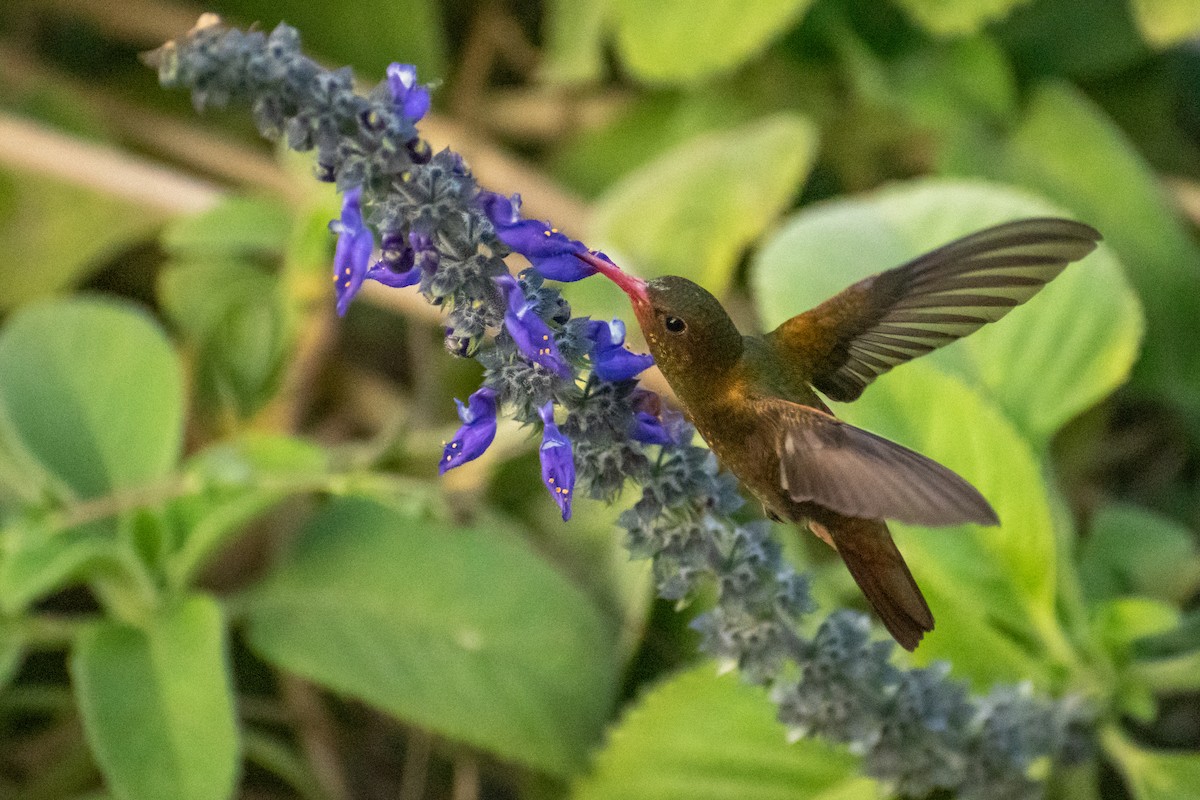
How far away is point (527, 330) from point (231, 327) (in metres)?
1.03

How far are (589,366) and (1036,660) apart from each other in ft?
2.00

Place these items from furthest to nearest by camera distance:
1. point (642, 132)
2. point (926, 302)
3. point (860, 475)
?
point (642, 132) < point (926, 302) < point (860, 475)

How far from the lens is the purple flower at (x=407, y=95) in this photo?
59 cm

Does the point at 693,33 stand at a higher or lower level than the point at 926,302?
higher

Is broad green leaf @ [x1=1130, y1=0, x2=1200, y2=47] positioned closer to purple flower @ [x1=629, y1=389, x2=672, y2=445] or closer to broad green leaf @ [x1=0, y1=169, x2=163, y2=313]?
purple flower @ [x1=629, y1=389, x2=672, y2=445]

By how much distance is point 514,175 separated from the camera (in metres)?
1.65

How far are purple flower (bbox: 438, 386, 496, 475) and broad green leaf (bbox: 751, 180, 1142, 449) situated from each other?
504 millimetres

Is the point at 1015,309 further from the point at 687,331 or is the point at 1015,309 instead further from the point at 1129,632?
the point at 687,331

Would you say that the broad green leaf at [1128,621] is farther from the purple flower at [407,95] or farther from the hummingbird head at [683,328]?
the purple flower at [407,95]

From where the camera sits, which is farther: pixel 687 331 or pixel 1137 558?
pixel 1137 558

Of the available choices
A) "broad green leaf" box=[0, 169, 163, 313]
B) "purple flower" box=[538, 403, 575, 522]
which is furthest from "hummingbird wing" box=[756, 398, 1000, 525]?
"broad green leaf" box=[0, 169, 163, 313]

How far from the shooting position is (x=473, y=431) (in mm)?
623

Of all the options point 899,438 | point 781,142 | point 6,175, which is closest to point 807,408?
point 899,438

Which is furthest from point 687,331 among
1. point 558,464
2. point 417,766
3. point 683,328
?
point 417,766
